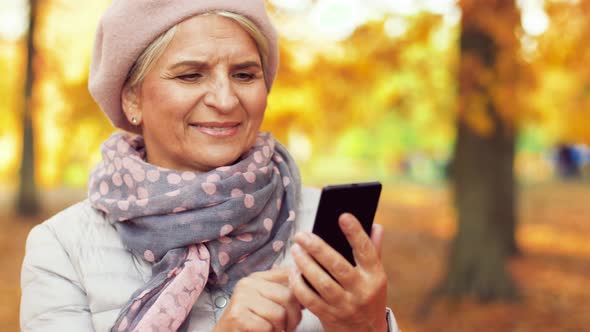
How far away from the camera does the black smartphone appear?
159cm

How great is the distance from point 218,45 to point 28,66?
40.5 feet

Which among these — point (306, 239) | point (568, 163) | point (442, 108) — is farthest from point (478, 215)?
point (568, 163)

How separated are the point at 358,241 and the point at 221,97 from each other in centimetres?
67

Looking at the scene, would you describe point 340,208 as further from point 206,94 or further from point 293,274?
point 206,94

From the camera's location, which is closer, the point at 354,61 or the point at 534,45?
the point at 534,45

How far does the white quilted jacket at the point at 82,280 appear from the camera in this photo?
197 cm

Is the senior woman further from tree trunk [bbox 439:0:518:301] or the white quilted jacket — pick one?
tree trunk [bbox 439:0:518:301]

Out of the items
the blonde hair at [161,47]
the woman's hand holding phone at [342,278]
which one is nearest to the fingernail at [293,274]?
the woman's hand holding phone at [342,278]

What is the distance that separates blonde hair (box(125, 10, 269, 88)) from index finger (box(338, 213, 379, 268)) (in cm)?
75

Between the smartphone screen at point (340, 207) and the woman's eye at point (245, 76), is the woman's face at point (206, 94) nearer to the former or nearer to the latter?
the woman's eye at point (245, 76)

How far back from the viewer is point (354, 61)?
6449mm

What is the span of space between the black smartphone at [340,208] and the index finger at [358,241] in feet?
0.10

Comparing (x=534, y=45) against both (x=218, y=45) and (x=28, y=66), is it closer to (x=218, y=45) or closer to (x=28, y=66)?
(x=218, y=45)

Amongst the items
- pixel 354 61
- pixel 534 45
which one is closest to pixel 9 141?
pixel 354 61
